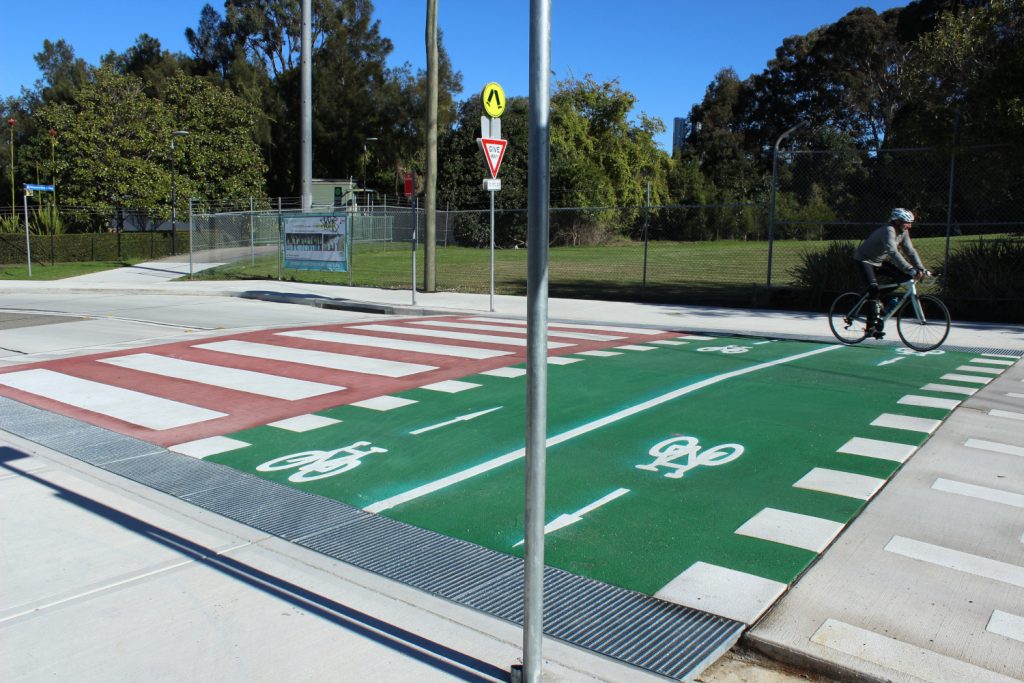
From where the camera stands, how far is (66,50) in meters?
78.5

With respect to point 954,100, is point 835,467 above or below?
below

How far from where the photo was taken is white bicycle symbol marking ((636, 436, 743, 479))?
241 inches

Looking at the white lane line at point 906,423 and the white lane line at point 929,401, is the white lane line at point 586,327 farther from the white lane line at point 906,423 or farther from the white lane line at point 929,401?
the white lane line at point 906,423

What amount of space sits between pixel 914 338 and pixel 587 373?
205 inches

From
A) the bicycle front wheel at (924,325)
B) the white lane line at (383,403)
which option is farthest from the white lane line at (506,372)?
the bicycle front wheel at (924,325)

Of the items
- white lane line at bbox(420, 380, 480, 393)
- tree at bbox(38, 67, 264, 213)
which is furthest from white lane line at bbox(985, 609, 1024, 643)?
tree at bbox(38, 67, 264, 213)

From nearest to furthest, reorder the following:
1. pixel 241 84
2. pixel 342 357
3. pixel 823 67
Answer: pixel 342 357, pixel 241 84, pixel 823 67

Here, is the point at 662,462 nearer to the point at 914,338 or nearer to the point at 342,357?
the point at 342,357

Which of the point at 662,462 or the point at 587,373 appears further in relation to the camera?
the point at 587,373

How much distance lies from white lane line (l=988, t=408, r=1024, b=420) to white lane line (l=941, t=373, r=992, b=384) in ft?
4.91

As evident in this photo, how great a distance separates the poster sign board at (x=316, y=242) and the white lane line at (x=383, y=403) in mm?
14715

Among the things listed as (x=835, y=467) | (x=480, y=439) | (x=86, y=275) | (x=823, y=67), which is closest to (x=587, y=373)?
(x=480, y=439)

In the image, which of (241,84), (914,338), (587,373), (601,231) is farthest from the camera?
(241,84)

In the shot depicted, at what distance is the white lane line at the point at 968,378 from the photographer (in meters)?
9.24
